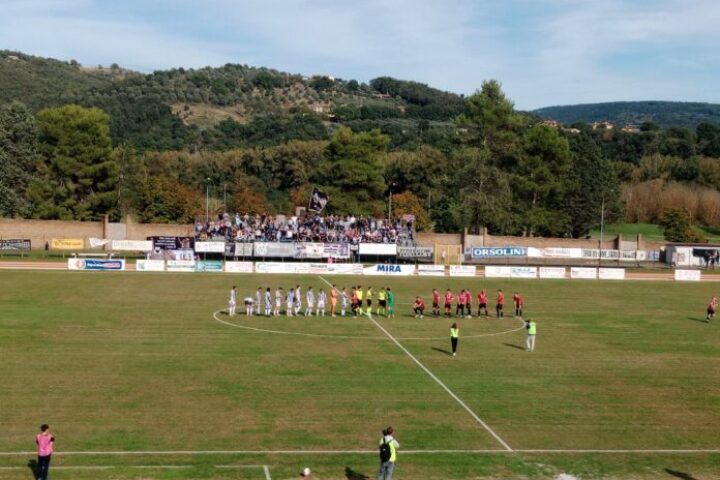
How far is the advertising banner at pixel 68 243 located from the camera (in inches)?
2913

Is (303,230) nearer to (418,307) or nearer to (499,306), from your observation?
(418,307)

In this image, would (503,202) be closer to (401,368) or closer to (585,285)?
(585,285)

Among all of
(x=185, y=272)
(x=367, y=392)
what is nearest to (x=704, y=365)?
(x=367, y=392)

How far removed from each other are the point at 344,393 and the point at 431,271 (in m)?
39.5

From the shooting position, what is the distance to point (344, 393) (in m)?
23.7

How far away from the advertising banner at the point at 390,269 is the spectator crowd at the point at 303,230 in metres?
8.74

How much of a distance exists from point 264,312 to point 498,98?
189 ft

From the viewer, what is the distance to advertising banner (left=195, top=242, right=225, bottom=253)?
67.0 metres

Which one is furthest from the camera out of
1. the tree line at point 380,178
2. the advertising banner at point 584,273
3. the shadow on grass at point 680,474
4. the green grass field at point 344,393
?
the tree line at point 380,178

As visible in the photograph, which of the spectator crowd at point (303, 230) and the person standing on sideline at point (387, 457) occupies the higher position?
the spectator crowd at point (303, 230)

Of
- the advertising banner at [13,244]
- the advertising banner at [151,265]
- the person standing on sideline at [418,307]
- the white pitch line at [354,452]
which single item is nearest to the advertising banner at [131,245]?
the advertising banner at [13,244]

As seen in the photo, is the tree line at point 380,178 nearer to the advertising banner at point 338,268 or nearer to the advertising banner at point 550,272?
the advertising banner at point 550,272

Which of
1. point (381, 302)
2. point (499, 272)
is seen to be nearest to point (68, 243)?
point (499, 272)

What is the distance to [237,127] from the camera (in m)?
172
